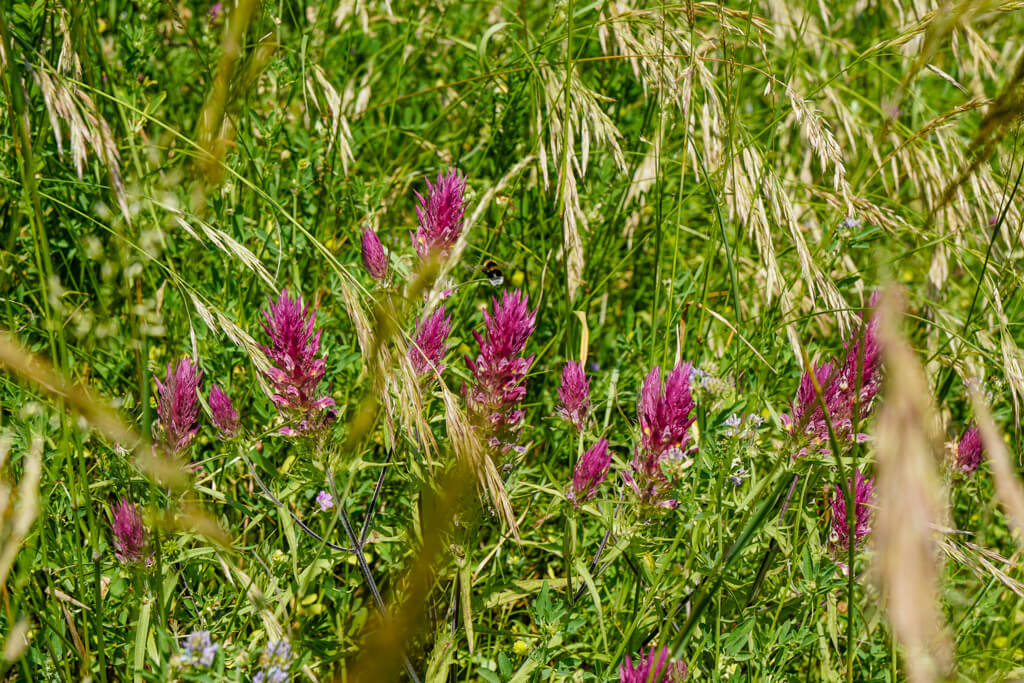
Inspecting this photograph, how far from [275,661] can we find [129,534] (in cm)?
46

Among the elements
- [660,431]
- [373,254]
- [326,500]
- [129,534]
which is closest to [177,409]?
[129,534]

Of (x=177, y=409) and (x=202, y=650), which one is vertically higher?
(x=177, y=409)

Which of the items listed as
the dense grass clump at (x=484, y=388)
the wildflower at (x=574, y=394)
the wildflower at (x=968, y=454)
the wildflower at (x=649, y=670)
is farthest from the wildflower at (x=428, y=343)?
the wildflower at (x=968, y=454)

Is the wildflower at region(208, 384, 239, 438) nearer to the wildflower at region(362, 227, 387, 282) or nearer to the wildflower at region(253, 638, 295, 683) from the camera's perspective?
the wildflower at region(362, 227, 387, 282)

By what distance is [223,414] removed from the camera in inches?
68.0

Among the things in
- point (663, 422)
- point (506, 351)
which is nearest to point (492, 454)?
point (506, 351)

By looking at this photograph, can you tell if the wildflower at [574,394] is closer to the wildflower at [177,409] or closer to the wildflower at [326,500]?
the wildflower at [326,500]

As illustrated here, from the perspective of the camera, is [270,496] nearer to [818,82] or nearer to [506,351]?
[506,351]

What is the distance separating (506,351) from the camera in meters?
1.64

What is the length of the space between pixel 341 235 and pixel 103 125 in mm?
1150

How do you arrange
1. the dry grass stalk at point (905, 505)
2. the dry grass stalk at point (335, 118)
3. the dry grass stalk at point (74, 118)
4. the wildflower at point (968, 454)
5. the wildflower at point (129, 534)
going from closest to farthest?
the dry grass stalk at point (905, 505)
the wildflower at point (129, 534)
the dry grass stalk at point (74, 118)
the wildflower at point (968, 454)
the dry grass stalk at point (335, 118)

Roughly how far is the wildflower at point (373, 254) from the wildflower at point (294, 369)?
241 mm

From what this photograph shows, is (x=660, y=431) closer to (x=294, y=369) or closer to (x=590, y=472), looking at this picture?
(x=590, y=472)

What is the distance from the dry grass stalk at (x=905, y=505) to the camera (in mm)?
599
